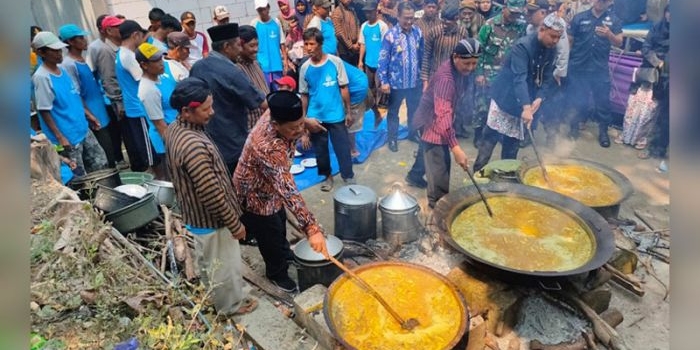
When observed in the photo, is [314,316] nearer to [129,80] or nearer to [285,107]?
A: [285,107]

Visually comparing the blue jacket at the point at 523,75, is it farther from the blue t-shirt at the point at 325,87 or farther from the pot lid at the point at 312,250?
the pot lid at the point at 312,250

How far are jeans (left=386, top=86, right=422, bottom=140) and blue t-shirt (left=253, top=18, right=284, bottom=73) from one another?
273 centimetres

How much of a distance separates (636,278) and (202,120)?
4.80m

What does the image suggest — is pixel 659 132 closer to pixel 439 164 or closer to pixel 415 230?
pixel 439 164

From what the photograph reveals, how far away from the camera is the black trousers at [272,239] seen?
15.3 ft

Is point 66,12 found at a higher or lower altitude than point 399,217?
higher

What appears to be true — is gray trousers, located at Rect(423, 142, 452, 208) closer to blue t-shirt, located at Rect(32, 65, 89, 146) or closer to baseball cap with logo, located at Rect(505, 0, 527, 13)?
baseball cap with logo, located at Rect(505, 0, 527, 13)

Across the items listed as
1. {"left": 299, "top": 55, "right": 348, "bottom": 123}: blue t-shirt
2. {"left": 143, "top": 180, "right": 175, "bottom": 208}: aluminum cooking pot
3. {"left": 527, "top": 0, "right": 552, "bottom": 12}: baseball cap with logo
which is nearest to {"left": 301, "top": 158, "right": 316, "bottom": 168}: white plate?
{"left": 299, "top": 55, "right": 348, "bottom": 123}: blue t-shirt

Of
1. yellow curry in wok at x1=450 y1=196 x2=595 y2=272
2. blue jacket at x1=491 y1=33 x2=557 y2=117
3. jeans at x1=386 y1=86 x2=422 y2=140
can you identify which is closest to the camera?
yellow curry in wok at x1=450 y1=196 x2=595 y2=272

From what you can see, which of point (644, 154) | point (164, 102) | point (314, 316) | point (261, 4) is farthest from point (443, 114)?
point (261, 4)

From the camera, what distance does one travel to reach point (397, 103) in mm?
8602

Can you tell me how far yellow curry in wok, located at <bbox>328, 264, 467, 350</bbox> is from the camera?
3.34 m

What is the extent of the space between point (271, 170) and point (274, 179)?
0.31 ft

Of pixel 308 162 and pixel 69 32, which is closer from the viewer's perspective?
pixel 69 32
